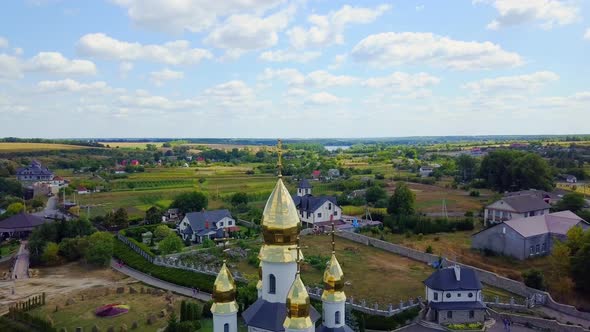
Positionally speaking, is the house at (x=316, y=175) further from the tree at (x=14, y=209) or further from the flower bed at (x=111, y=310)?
the flower bed at (x=111, y=310)

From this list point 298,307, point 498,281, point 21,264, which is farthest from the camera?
point 21,264

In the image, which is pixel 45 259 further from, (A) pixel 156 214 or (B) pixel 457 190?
(B) pixel 457 190

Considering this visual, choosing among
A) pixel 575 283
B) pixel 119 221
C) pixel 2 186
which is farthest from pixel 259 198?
pixel 575 283

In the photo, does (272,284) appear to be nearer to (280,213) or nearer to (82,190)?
(280,213)

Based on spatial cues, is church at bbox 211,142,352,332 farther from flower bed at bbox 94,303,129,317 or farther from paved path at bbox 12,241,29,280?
paved path at bbox 12,241,29,280

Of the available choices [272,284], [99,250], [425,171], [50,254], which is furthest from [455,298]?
[425,171]

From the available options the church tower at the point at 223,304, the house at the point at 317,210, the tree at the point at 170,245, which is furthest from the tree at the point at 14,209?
the church tower at the point at 223,304
